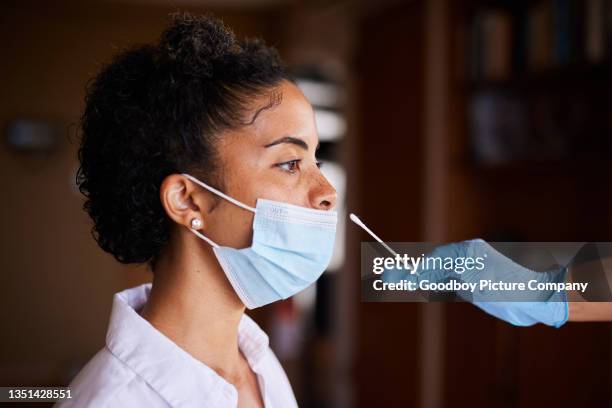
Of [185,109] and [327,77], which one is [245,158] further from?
[327,77]

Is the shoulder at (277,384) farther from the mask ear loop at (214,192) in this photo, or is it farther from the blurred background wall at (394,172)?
the blurred background wall at (394,172)

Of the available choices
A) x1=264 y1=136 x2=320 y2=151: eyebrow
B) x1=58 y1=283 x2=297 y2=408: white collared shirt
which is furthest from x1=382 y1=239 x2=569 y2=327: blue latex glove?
x1=58 y1=283 x2=297 y2=408: white collared shirt

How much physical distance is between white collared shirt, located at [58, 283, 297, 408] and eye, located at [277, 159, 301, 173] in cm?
35

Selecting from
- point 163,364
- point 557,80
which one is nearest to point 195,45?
point 163,364

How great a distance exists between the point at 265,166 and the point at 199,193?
123 mm

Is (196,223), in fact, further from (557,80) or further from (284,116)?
(557,80)

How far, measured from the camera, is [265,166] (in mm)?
1022

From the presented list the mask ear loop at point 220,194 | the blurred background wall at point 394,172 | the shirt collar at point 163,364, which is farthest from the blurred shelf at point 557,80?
the shirt collar at point 163,364

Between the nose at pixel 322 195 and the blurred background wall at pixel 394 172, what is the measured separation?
2.59ft

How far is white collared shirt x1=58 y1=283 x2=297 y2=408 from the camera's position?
2.95ft

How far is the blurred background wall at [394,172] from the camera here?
2.41 m

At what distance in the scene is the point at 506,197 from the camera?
2914 mm

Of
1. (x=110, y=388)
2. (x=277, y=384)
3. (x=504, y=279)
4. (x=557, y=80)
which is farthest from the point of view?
(x=557, y=80)

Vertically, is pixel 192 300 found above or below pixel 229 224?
below
